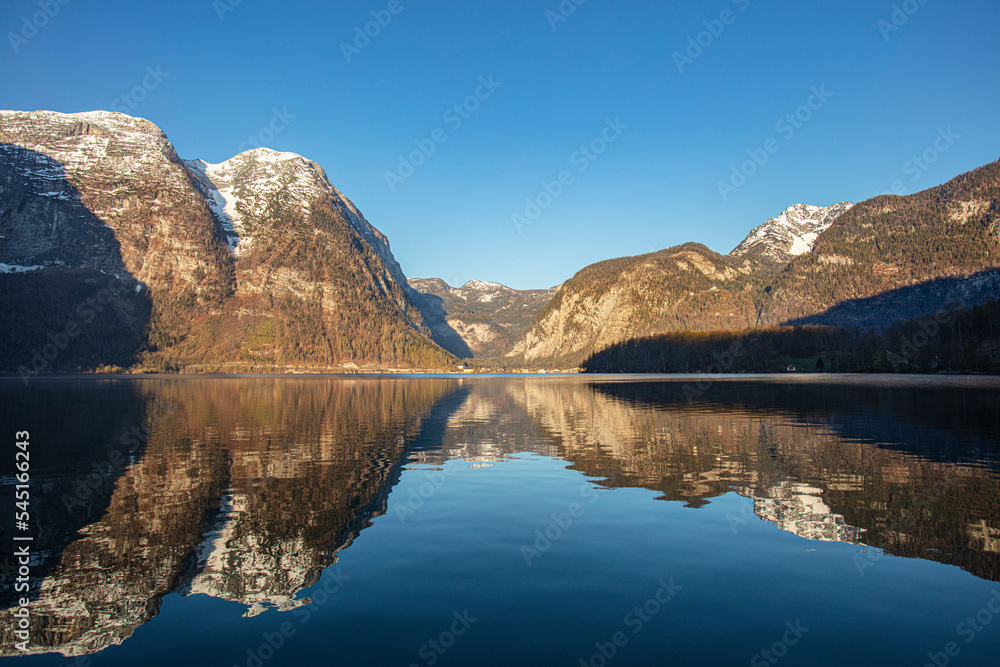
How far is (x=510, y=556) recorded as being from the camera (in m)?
14.8

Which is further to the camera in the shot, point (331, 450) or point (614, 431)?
point (614, 431)

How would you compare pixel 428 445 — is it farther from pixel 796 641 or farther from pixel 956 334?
pixel 956 334

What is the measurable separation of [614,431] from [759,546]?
26.4 metres

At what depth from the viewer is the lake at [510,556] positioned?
10047 mm

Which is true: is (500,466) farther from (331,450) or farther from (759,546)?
(759,546)

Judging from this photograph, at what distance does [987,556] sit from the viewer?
46.1 ft

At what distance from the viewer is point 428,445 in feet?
121

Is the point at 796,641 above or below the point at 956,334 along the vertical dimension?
below

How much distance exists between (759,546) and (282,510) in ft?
51.8

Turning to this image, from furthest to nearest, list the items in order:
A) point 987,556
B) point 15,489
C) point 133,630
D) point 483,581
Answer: point 15,489 → point 987,556 → point 483,581 → point 133,630

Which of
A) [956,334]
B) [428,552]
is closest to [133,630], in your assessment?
[428,552]

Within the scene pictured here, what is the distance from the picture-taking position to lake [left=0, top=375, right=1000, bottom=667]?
33.0 ft

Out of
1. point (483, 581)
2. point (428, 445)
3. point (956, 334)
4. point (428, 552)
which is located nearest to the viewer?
point (483, 581)

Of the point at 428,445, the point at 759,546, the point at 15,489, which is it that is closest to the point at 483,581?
the point at 759,546
